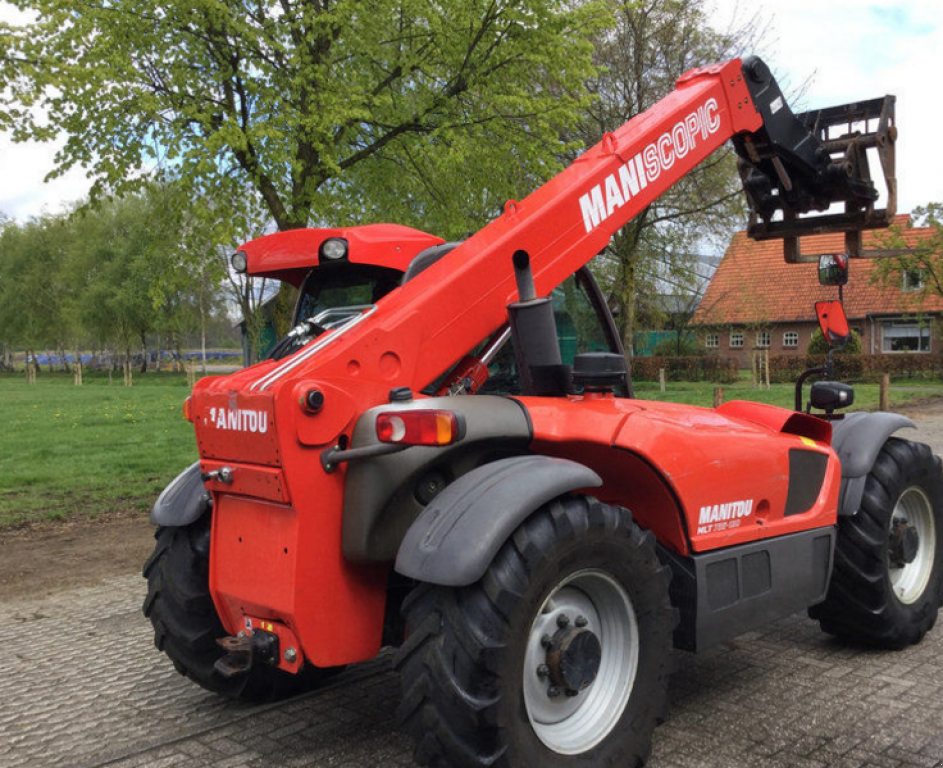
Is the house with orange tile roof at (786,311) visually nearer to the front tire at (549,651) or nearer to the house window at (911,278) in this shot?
the house window at (911,278)

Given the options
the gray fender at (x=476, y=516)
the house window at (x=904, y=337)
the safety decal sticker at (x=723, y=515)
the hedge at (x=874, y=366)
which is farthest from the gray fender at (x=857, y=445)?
the house window at (x=904, y=337)

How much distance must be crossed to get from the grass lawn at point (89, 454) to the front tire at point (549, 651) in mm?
6953

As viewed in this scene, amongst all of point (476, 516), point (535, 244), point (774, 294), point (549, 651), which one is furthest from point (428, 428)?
point (774, 294)

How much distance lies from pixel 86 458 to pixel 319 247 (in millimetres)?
9411

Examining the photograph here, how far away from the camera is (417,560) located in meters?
2.98

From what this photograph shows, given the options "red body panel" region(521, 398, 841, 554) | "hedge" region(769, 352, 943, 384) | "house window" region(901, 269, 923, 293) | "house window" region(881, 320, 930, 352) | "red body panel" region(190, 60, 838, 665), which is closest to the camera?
"red body panel" region(190, 60, 838, 665)

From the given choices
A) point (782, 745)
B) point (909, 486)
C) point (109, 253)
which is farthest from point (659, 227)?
point (109, 253)

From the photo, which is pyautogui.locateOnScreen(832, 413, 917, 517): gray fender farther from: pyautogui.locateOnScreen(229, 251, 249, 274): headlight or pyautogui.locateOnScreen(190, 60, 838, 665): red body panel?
pyautogui.locateOnScreen(229, 251, 249, 274): headlight

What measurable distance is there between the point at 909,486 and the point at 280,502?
11.4 ft

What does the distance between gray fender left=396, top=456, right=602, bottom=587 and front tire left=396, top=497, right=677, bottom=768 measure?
0.35 ft

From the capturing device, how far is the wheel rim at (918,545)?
5029 mm

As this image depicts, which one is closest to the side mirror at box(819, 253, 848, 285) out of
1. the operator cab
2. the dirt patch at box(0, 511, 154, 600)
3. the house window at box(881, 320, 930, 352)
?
the operator cab

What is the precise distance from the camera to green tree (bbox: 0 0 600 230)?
10.4 metres

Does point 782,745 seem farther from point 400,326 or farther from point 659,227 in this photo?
point 659,227
